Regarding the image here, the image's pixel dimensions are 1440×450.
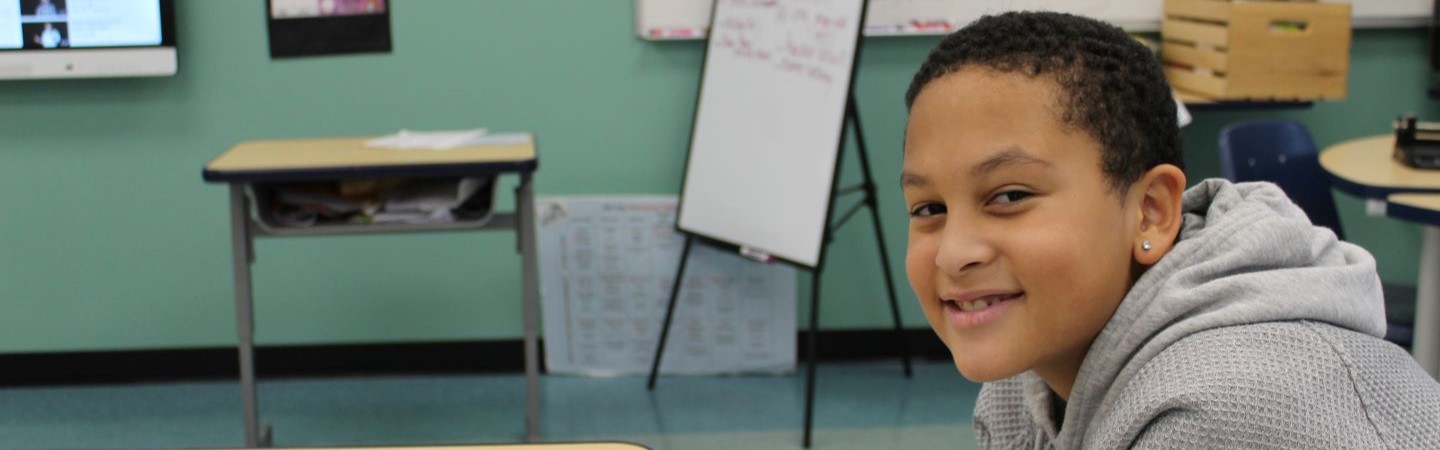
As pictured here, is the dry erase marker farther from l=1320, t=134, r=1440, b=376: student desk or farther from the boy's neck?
the boy's neck

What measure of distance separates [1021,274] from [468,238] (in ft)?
9.89

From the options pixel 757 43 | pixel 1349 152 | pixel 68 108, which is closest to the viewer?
pixel 1349 152

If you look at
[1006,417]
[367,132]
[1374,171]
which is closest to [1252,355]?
[1006,417]

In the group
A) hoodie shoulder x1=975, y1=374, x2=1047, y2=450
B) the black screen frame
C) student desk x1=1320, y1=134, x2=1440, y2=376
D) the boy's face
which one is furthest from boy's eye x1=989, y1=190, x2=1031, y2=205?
the black screen frame

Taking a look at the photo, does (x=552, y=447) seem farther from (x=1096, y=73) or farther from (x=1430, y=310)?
(x=1430, y=310)

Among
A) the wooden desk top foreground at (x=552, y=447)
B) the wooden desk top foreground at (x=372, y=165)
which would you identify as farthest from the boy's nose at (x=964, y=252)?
the wooden desk top foreground at (x=372, y=165)

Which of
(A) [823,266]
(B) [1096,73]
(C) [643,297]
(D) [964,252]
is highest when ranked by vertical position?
(B) [1096,73]

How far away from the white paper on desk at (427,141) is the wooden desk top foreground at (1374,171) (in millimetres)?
1770

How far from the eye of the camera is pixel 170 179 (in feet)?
12.4

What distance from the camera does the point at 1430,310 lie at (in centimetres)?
262

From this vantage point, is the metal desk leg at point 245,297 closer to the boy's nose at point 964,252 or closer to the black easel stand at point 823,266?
the black easel stand at point 823,266

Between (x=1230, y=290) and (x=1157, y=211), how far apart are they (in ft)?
0.31

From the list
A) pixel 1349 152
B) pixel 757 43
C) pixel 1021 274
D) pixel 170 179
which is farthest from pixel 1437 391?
pixel 170 179

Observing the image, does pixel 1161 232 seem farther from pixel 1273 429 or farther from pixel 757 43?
pixel 757 43
